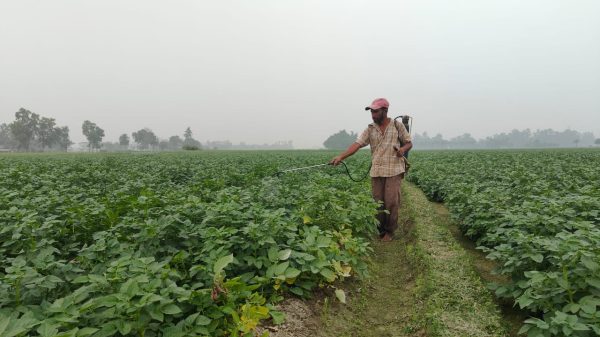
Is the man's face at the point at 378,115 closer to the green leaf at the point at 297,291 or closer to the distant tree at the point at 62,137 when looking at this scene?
the green leaf at the point at 297,291

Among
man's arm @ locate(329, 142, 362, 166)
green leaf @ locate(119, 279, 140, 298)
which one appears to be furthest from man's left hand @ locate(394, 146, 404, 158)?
green leaf @ locate(119, 279, 140, 298)

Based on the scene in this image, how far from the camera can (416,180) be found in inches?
513

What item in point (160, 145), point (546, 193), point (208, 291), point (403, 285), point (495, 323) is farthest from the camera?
point (160, 145)

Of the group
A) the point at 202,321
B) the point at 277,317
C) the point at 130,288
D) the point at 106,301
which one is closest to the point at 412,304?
the point at 277,317

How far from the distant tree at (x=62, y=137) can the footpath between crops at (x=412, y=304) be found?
11635 cm

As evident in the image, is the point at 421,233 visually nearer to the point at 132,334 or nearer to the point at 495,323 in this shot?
the point at 495,323

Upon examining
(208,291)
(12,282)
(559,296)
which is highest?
(12,282)

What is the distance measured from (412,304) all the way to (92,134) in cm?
12974

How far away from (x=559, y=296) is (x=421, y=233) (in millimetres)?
3043

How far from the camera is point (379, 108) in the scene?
17.5ft

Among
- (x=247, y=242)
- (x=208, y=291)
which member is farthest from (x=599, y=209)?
(x=208, y=291)

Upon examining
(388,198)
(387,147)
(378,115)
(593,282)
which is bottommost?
(593,282)

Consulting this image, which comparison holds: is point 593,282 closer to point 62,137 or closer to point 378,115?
point 378,115

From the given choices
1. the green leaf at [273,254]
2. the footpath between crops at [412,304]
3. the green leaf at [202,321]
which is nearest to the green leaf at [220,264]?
the green leaf at [202,321]
